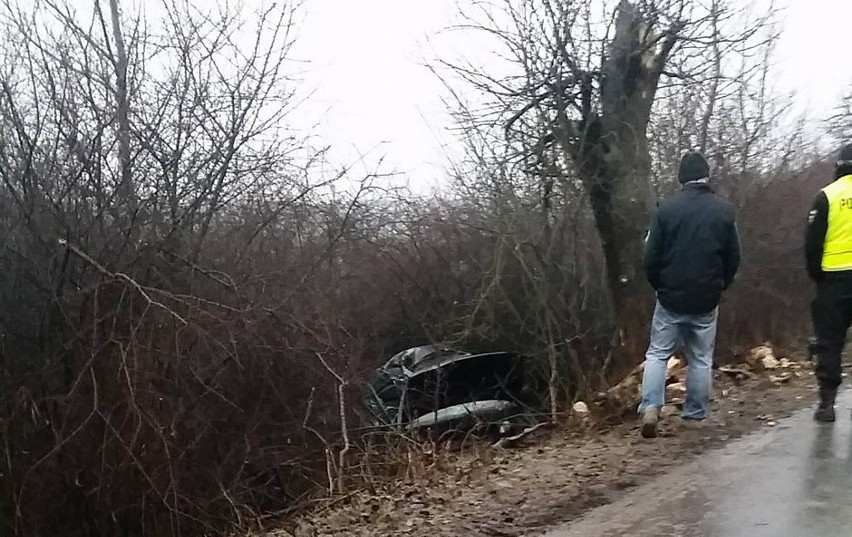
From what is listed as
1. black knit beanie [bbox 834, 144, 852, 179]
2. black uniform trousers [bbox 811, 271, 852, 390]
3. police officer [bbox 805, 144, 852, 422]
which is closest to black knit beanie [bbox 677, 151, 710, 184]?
police officer [bbox 805, 144, 852, 422]

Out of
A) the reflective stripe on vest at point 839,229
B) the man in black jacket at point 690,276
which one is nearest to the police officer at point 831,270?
the reflective stripe on vest at point 839,229

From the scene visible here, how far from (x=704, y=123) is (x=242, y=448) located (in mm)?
8543

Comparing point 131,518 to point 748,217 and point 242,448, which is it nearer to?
point 242,448

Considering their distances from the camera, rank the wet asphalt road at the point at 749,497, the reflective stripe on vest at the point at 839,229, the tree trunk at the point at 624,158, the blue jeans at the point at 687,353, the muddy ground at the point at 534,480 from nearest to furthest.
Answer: the wet asphalt road at the point at 749,497 → the muddy ground at the point at 534,480 → the reflective stripe on vest at the point at 839,229 → the blue jeans at the point at 687,353 → the tree trunk at the point at 624,158

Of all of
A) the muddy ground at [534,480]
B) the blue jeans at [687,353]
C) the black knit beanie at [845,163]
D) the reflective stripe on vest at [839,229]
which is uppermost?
the black knit beanie at [845,163]

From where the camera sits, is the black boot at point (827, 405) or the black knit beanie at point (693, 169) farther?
the black knit beanie at point (693, 169)

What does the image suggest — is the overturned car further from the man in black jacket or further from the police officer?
the police officer

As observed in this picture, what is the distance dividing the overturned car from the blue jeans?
4.09 m

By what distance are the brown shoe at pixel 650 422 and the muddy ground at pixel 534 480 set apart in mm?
74

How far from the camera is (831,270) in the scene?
619cm

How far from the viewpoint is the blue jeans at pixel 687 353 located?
6.38 m

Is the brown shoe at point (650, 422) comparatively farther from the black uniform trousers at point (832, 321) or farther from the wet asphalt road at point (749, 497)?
the black uniform trousers at point (832, 321)

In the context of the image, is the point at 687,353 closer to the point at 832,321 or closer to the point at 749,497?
the point at 832,321

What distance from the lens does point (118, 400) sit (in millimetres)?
8227
